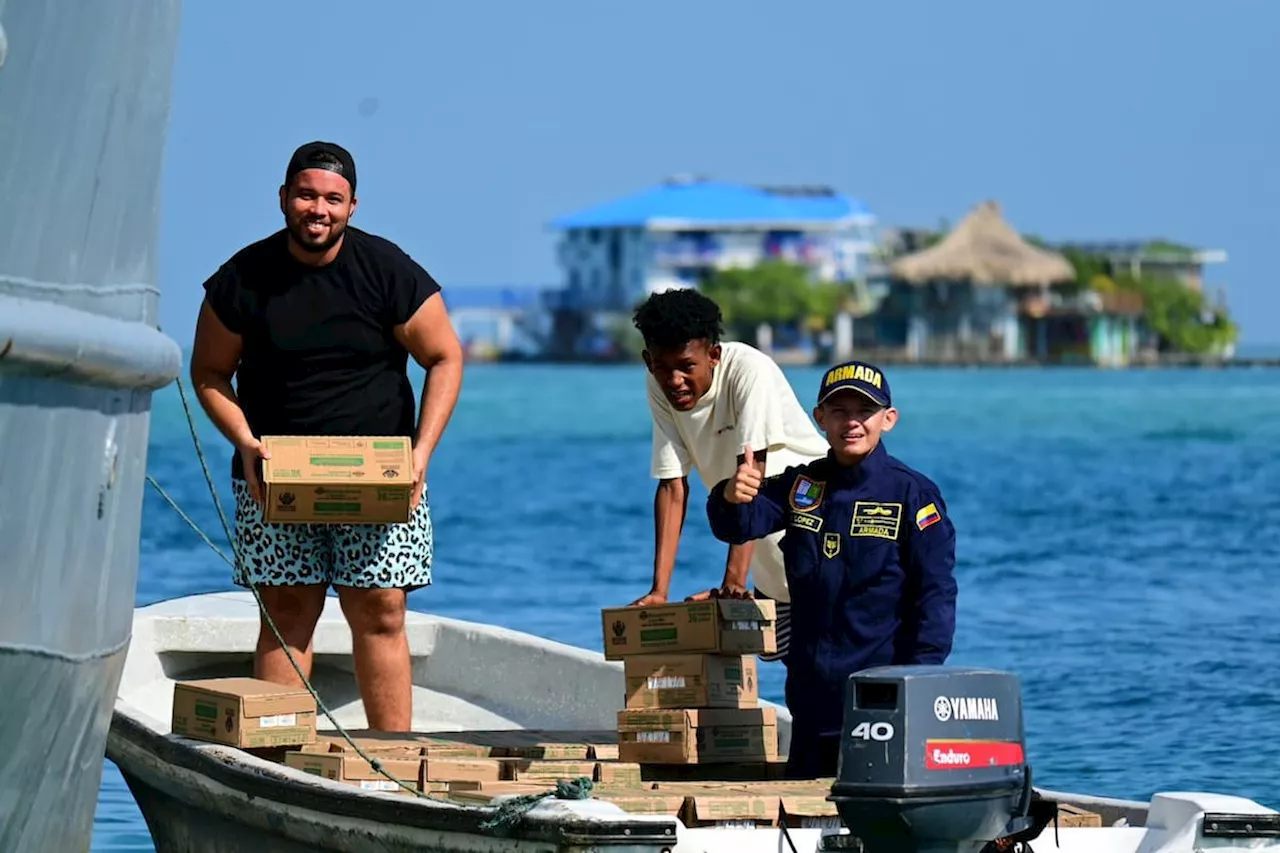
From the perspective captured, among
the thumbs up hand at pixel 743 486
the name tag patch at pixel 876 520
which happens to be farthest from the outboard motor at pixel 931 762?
the thumbs up hand at pixel 743 486

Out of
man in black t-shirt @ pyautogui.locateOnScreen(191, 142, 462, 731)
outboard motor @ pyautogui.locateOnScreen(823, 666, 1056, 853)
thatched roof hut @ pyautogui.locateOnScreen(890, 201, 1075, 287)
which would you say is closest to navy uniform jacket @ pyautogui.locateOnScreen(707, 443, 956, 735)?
outboard motor @ pyautogui.locateOnScreen(823, 666, 1056, 853)

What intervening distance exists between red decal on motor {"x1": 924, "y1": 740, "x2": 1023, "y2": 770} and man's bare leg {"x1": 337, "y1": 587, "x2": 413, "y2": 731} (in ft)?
8.85

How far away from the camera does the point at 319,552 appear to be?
8711mm

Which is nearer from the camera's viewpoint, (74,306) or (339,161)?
(74,306)

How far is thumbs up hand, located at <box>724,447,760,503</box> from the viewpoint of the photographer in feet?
25.7

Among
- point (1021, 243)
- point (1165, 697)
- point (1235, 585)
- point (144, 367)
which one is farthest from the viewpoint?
point (1021, 243)

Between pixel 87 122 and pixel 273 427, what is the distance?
183 cm

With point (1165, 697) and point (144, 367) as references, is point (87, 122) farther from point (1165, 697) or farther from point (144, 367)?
point (1165, 697)

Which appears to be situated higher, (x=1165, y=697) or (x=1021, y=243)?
(x=1021, y=243)

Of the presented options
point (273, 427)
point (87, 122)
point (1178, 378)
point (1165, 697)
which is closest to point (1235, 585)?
point (1165, 697)

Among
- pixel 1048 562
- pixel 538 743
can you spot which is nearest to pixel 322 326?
pixel 538 743

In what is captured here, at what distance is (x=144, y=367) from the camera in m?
7.25

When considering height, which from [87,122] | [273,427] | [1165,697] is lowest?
[1165,697]

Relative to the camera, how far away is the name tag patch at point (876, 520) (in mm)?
7633
